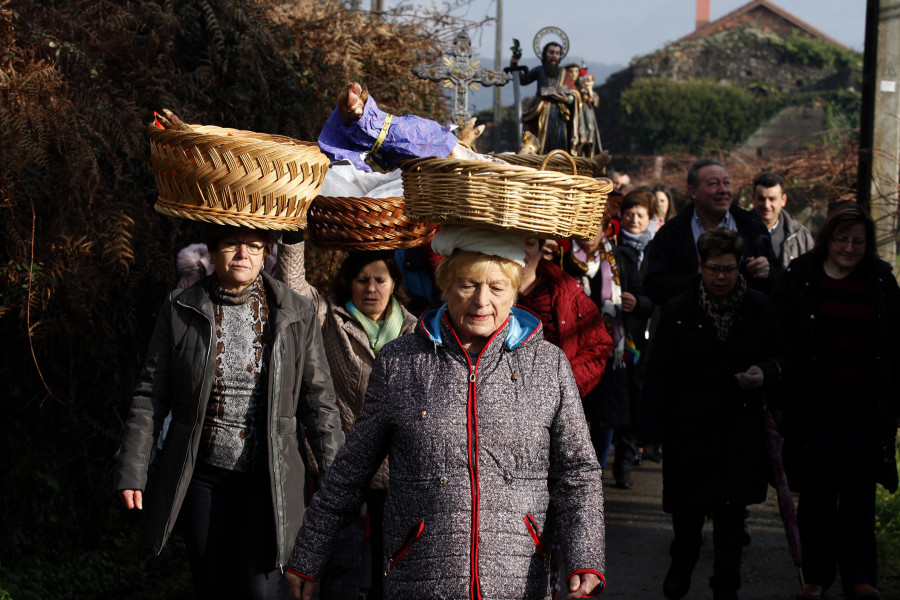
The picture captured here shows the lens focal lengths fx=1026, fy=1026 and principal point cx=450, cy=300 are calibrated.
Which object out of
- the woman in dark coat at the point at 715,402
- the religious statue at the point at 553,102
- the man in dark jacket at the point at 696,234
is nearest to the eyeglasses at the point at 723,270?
the woman in dark coat at the point at 715,402

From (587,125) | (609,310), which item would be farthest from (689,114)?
(609,310)

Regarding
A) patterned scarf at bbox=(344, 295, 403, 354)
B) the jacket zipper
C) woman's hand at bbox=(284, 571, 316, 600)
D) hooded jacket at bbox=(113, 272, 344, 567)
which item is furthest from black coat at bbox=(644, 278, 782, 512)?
woman's hand at bbox=(284, 571, 316, 600)

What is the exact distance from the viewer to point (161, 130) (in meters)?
3.84

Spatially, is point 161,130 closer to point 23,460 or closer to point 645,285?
point 23,460

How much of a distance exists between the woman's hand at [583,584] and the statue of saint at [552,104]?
298 inches

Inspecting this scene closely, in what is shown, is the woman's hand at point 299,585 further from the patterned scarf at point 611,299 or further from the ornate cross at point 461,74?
the ornate cross at point 461,74

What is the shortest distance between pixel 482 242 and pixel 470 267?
0.09m

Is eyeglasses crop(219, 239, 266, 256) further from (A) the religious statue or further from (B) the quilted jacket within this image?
(A) the religious statue

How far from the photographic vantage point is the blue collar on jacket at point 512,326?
324cm

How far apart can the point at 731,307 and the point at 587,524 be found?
2593 millimetres

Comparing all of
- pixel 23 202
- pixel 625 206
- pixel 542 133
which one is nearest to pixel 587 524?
pixel 23 202

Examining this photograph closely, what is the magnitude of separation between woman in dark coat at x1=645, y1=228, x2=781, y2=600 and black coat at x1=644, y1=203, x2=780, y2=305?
77 centimetres

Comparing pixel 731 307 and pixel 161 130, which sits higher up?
pixel 161 130

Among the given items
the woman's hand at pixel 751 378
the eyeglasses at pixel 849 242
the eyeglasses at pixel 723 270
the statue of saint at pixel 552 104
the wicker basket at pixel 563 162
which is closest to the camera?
the wicker basket at pixel 563 162
